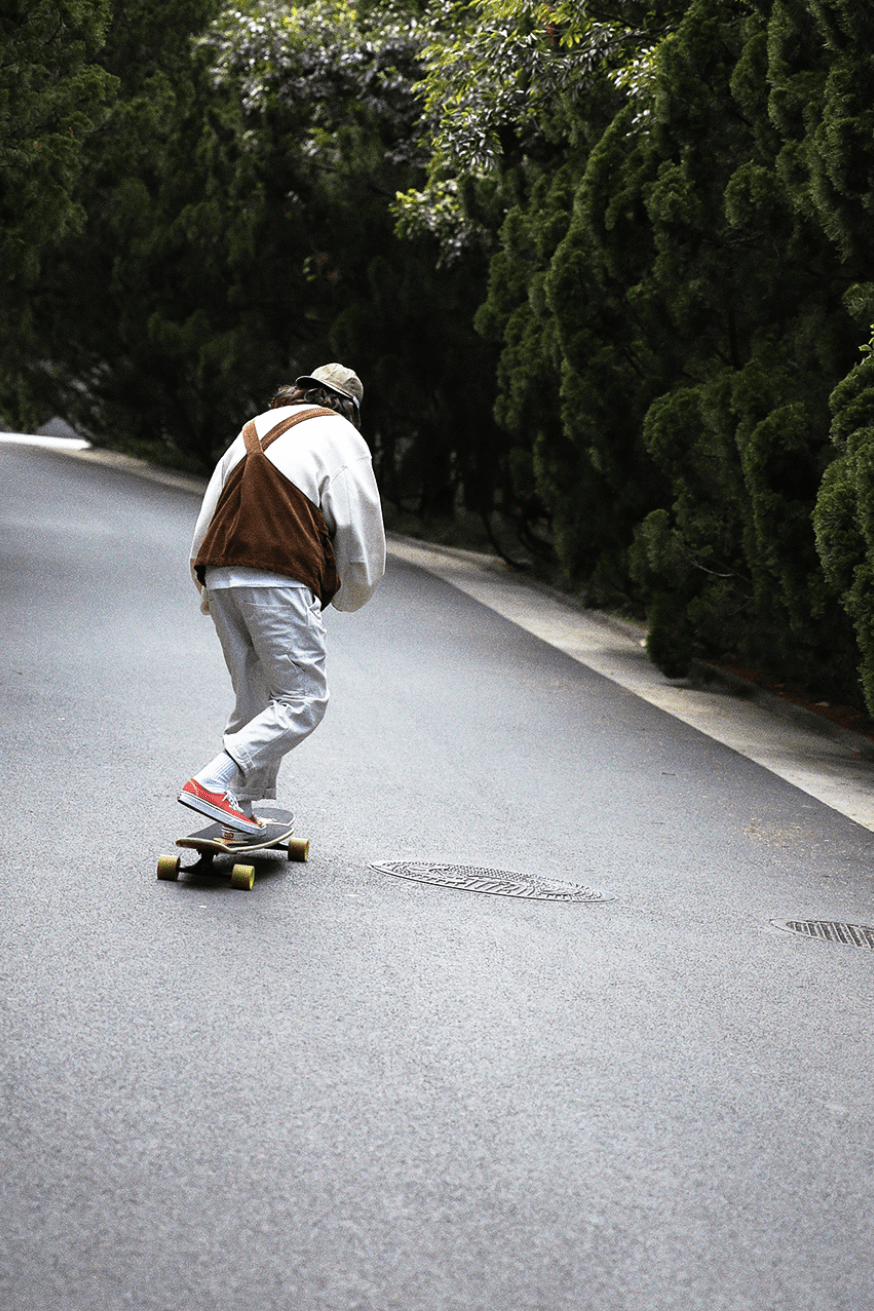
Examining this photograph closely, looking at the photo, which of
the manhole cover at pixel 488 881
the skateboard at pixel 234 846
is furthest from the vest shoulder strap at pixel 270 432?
the manhole cover at pixel 488 881

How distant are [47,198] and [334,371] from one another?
10.1 meters

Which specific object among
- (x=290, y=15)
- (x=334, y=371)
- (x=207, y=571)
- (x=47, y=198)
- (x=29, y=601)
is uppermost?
(x=290, y=15)

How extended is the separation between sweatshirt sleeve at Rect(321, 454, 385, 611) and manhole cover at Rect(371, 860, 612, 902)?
1.16 meters

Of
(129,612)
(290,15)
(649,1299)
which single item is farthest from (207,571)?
(290,15)

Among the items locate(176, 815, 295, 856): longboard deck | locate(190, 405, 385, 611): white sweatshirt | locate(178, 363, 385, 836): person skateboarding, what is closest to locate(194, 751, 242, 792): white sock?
locate(178, 363, 385, 836): person skateboarding

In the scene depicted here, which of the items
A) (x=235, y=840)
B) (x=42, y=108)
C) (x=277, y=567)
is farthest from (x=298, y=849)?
(x=42, y=108)

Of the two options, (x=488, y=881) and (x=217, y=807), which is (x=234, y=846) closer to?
(x=217, y=807)

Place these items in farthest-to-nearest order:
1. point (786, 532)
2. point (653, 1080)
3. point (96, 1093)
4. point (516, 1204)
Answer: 1. point (786, 532)
2. point (653, 1080)
3. point (96, 1093)
4. point (516, 1204)

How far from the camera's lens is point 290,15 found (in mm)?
22938

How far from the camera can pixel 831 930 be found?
604 cm

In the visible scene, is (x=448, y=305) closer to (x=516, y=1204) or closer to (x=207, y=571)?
(x=207, y=571)

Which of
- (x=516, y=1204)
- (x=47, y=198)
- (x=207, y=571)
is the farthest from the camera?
(x=47, y=198)

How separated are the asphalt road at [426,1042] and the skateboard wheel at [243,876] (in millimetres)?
73

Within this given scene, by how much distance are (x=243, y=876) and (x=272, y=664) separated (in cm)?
80
